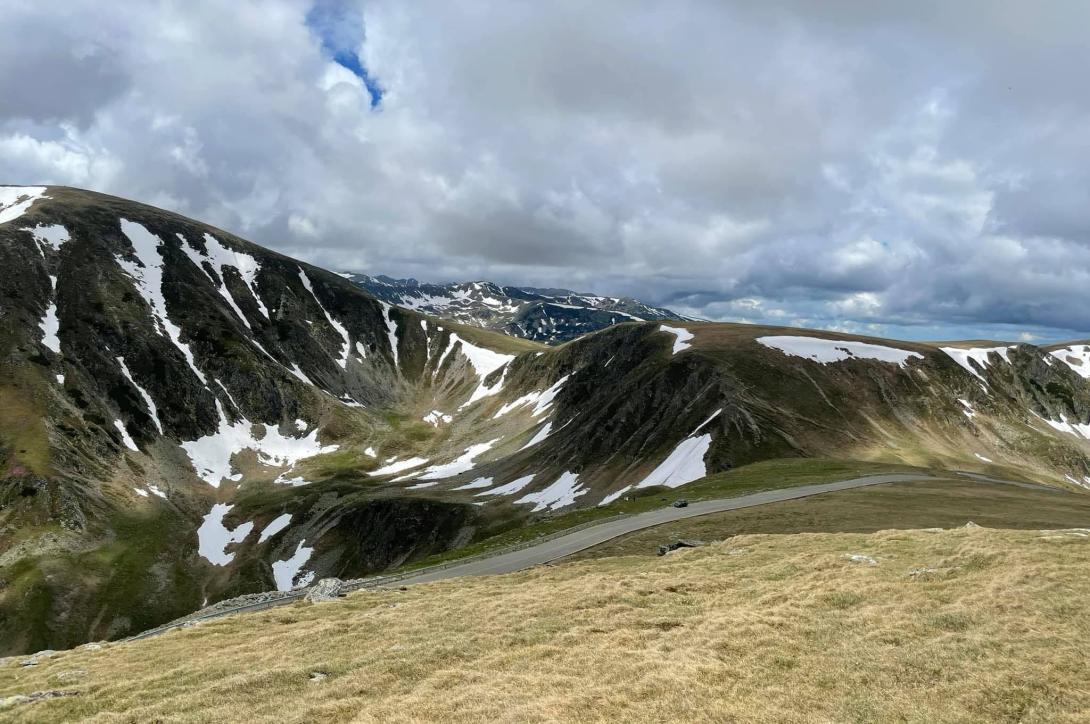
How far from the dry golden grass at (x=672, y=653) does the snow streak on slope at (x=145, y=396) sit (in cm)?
14824

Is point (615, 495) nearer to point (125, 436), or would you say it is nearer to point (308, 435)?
point (308, 435)

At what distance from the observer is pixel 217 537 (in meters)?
124

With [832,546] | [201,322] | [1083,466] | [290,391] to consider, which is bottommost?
[1083,466]

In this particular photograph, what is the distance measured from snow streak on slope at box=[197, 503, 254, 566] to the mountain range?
23.2 inches

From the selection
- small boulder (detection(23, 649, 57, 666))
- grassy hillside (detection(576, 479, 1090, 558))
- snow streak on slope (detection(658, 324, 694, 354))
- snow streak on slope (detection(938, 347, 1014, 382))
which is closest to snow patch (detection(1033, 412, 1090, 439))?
snow streak on slope (detection(938, 347, 1014, 382))

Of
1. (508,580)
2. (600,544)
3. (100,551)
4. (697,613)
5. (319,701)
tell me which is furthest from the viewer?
(100,551)

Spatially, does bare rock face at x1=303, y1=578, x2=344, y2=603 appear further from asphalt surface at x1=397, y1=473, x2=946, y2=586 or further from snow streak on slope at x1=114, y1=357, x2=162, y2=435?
snow streak on slope at x1=114, y1=357, x2=162, y2=435

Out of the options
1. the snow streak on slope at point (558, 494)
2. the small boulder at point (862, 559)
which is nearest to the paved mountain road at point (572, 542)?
the small boulder at point (862, 559)

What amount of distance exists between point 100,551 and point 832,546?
121 m

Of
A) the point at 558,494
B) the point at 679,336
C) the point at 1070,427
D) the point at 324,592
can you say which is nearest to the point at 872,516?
the point at 324,592

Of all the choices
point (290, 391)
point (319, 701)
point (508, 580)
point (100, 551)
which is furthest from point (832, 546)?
point (290, 391)

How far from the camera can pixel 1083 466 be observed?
12988cm

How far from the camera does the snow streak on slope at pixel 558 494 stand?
10119 centimetres

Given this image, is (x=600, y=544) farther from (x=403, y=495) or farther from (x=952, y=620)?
(x=403, y=495)
